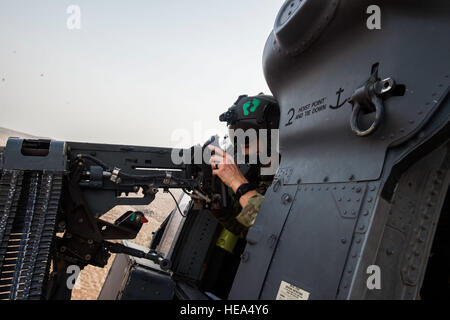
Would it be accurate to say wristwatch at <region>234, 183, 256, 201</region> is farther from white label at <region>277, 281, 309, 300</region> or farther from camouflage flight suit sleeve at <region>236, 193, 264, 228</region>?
white label at <region>277, 281, 309, 300</region>

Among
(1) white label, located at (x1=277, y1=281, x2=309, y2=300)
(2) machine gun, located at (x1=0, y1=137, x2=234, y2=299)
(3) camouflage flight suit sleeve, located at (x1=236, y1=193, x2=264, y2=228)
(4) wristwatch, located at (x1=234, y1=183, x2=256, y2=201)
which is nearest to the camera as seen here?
(1) white label, located at (x1=277, y1=281, x2=309, y2=300)

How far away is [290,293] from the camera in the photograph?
1.88m

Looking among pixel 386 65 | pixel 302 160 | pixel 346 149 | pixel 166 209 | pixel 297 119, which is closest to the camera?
pixel 386 65

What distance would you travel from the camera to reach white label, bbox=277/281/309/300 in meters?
1.80

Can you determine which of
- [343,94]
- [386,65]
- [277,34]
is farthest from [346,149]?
[277,34]

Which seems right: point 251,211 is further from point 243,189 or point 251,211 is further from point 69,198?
point 69,198

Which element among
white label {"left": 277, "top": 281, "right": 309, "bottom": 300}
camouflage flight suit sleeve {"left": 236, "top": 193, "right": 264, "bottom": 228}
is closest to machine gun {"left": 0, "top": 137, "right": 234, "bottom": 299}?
camouflage flight suit sleeve {"left": 236, "top": 193, "right": 264, "bottom": 228}

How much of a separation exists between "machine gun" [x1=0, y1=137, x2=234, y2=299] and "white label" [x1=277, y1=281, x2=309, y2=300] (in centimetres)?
181

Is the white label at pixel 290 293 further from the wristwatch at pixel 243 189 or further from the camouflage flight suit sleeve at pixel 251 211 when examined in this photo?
the wristwatch at pixel 243 189

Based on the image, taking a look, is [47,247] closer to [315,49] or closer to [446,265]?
[315,49]

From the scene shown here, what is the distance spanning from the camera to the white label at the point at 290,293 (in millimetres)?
1799

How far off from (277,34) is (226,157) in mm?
1351

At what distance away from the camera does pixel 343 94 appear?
2.08m

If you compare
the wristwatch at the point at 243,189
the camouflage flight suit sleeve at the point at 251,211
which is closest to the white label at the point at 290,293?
the camouflage flight suit sleeve at the point at 251,211
